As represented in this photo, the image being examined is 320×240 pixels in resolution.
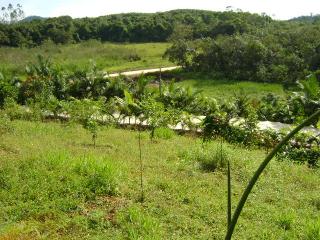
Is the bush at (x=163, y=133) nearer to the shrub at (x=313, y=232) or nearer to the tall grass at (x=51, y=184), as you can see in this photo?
the tall grass at (x=51, y=184)

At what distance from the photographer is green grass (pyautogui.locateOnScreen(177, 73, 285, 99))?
23.3 metres

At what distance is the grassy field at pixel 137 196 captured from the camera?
229 inches

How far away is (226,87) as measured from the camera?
25.0 metres

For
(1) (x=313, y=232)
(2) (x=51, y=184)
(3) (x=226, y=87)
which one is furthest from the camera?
(3) (x=226, y=87)

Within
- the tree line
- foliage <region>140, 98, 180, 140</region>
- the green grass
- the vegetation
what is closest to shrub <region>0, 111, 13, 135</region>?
the vegetation

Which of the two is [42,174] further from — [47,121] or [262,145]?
[47,121]

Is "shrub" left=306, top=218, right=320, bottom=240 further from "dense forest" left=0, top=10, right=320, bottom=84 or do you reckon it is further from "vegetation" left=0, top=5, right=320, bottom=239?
"dense forest" left=0, top=10, right=320, bottom=84

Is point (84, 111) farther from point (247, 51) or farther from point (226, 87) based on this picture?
point (247, 51)

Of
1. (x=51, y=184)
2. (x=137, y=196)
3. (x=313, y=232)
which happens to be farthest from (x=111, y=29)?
(x=313, y=232)

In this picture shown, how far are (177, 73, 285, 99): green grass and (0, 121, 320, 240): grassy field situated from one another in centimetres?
1391

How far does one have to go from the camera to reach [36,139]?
10148mm

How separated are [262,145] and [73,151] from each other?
4629mm

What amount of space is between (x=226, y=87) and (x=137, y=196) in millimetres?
18770

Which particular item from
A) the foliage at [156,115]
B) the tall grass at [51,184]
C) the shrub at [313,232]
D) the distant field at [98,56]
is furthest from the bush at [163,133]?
the distant field at [98,56]
